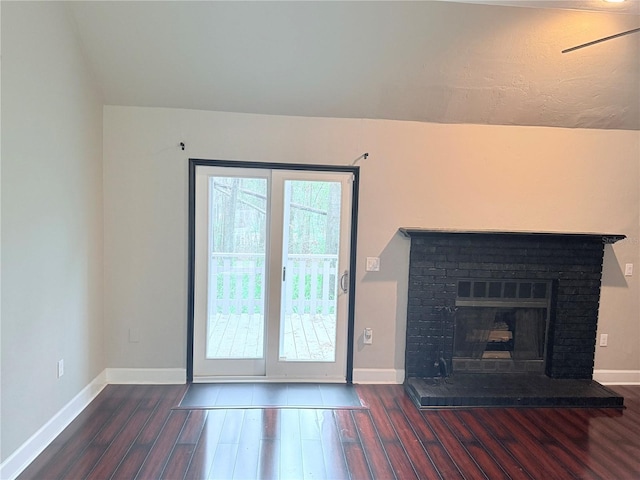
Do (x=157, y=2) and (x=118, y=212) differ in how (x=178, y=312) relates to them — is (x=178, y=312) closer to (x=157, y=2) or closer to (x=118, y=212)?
(x=118, y=212)

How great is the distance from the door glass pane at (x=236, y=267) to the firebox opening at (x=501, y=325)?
1795 millimetres

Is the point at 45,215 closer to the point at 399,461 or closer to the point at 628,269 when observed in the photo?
the point at 399,461

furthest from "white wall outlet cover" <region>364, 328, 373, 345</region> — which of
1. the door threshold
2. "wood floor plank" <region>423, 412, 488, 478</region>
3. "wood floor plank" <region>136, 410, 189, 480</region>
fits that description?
"wood floor plank" <region>136, 410, 189, 480</region>

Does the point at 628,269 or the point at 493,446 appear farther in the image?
the point at 628,269

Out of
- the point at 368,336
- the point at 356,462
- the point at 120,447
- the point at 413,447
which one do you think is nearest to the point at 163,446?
the point at 120,447

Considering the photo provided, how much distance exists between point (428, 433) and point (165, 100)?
10.4ft

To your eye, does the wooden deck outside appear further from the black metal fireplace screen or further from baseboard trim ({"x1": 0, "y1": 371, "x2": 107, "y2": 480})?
the black metal fireplace screen

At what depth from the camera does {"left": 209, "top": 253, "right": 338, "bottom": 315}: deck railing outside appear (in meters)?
3.29

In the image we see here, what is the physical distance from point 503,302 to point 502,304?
0.07 feet

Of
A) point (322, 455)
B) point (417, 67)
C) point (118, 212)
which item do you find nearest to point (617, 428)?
point (322, 455)

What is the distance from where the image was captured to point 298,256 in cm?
331

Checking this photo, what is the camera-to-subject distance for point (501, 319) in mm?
3488

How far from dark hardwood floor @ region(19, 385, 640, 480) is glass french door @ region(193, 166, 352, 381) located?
20.9 inches

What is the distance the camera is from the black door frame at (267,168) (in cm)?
317
